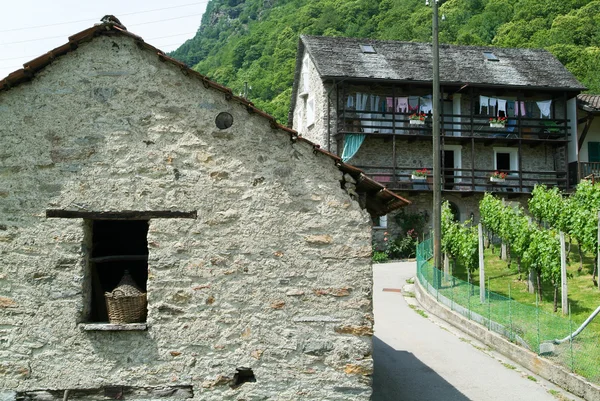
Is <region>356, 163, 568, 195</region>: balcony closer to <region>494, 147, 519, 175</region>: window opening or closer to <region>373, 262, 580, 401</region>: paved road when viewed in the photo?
<region>494, 147, 519, 175</region>: window opening

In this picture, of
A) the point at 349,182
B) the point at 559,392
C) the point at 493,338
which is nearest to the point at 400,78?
the point at 493,338

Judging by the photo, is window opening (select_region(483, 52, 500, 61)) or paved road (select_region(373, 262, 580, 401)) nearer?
paved road (select_region(373, 262, 580, 401))

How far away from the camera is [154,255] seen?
22.1 ft

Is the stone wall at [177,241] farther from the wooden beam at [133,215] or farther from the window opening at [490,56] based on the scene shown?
the window opening at [490,56]

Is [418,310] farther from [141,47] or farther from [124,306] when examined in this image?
[141,47]

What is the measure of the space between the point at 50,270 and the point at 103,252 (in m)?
2.04

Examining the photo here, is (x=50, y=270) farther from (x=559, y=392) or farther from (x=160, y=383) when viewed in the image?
(x=559, y=392)

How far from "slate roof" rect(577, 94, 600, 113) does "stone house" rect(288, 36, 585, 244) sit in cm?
71

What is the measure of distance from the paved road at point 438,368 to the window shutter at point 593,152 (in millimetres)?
20461

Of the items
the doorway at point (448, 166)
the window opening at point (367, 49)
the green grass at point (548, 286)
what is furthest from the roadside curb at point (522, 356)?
the window opening at point (367, 49)

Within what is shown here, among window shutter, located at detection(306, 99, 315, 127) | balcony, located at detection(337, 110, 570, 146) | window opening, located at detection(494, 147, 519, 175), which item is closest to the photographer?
balcony, located at detection(337, 110, 570, 146)

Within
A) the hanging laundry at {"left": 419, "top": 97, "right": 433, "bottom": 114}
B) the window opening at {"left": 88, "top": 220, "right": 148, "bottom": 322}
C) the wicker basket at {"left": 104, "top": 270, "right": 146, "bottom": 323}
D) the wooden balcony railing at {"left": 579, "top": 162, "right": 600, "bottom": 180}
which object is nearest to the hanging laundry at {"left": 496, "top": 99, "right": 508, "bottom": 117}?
the hanging laundry at {"left": 419, "top": 97, "right": 433, "bottom": 114}

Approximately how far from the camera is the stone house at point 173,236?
6.59 meters

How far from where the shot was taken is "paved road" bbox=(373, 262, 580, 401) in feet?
32.1
